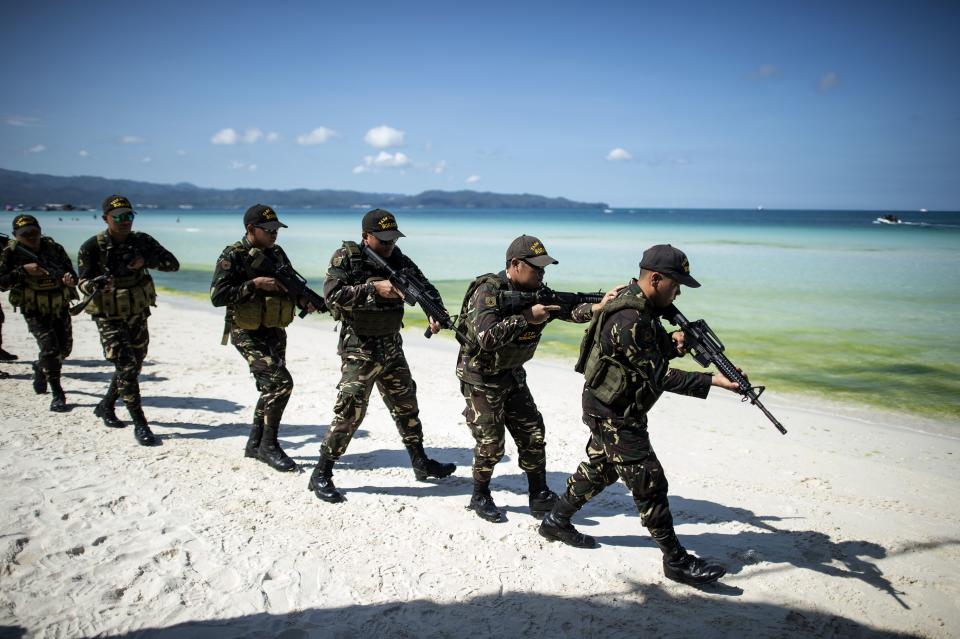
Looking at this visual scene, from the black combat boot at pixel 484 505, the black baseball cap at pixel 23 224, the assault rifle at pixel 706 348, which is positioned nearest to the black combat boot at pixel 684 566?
the assault rifle at pixel 706 348

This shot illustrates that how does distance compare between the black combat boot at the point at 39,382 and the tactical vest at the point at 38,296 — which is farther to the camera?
the black combat boot at the point at 39,382

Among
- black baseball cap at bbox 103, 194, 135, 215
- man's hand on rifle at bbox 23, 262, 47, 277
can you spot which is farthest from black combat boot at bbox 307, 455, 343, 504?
man's hand on rifle at bbox 23, 262, 47, 277

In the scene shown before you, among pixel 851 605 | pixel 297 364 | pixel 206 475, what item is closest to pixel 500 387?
pixel 851 605

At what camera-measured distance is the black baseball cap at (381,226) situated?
4559 millimetres

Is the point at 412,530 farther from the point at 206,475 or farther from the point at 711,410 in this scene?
the point at 711,410

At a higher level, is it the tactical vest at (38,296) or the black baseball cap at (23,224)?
the black baseball cap at (23,224)

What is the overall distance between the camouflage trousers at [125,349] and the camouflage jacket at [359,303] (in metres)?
2.52

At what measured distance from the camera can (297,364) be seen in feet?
30.4

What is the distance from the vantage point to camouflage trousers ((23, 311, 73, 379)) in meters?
6.79

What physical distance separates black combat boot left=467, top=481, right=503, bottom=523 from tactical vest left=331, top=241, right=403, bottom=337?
143cm

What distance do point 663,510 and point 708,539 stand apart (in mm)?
1063

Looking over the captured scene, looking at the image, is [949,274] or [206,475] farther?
[949,274]

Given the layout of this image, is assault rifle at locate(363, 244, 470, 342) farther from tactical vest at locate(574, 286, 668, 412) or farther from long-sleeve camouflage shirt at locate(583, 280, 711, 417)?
long-sleeve camouflage shirt at locate(583, 280, 711, 417)

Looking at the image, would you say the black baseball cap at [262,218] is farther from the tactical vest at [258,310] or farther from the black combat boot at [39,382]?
the black combat boot at [39,382]
